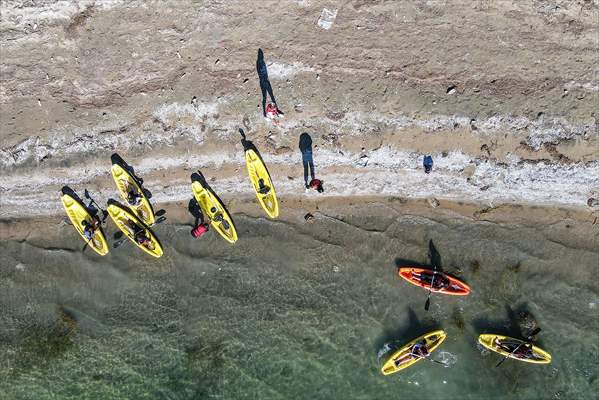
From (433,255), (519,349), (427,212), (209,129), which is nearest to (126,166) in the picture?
(209,129)

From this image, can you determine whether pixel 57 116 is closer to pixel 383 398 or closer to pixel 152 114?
pixel 152 114

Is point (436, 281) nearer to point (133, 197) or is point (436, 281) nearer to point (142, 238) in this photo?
point (142, 238)

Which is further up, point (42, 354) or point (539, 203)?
point (539, 203)

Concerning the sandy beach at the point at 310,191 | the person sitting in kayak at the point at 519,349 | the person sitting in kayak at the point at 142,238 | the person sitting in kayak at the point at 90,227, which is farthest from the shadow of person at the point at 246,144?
the person sitting in kayak at the point at 519,349

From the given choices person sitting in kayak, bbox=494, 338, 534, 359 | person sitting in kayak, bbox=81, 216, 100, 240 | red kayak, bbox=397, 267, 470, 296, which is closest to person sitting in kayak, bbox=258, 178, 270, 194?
red kayak, bbox=397, 267, 470, 296

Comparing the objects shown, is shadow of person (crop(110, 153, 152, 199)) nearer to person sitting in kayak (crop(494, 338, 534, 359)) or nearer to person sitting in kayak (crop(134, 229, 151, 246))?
person sitting in kayak (crop(134, 229, 151, 246))

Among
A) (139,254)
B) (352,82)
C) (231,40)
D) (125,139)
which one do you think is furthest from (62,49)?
(352,82)
